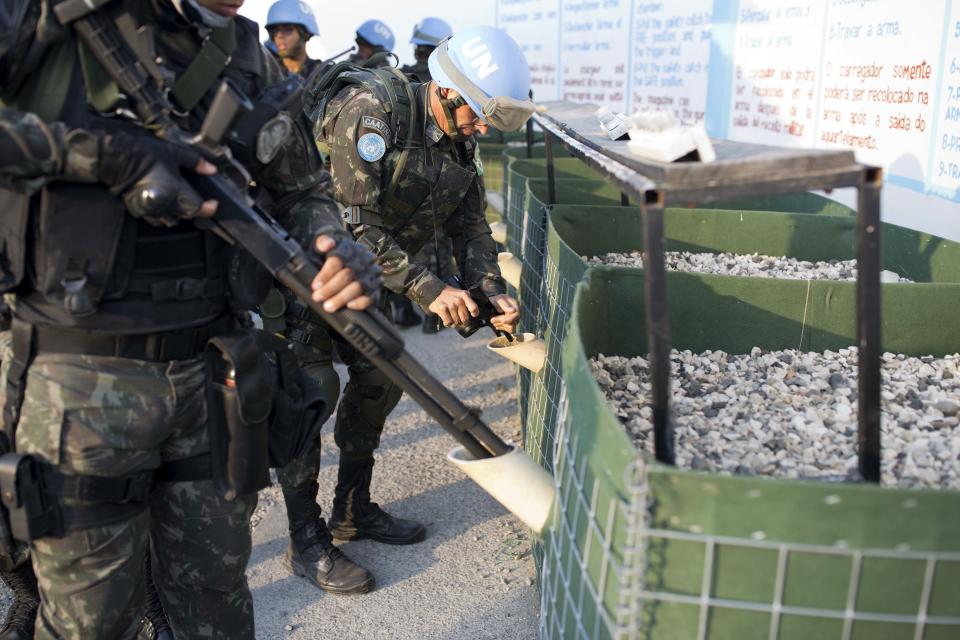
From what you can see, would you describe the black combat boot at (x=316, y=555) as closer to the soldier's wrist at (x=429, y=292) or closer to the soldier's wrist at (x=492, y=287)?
the soldier's wrist at (x=429, y=292)

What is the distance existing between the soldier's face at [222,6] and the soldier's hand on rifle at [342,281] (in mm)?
524

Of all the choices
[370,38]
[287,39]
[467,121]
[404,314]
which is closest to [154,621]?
[467,121]

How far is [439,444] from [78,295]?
2681 millimetres

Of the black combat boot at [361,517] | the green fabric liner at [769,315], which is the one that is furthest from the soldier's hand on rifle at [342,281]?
the black combat boot at [361,517]

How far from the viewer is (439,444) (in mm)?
4363

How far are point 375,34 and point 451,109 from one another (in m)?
5.52

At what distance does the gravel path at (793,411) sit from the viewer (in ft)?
6.23

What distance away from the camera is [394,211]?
11.2 ft

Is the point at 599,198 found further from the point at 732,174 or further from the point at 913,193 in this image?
the point at 732,174

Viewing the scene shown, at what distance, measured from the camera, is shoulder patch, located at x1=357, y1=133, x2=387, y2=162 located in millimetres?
3105

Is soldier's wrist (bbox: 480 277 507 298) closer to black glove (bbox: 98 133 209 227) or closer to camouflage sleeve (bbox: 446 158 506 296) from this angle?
camouflage sleeve (bbox: 446 158 506 296)

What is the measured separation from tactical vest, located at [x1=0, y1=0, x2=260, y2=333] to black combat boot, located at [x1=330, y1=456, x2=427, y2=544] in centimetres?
164

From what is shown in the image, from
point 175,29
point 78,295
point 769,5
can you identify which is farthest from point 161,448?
point 769,5

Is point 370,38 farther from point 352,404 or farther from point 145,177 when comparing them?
point 145,177
